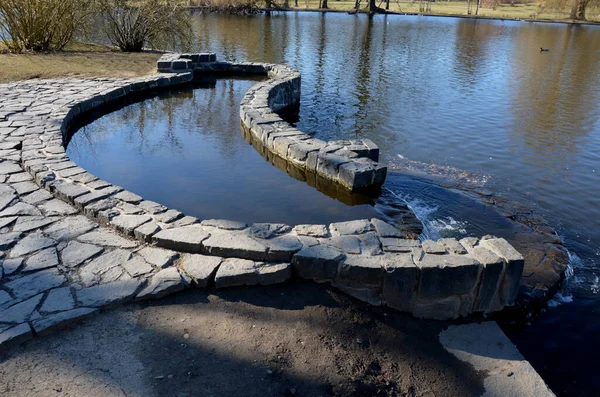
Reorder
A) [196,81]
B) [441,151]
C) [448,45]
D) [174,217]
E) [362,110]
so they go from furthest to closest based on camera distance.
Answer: [448,45], [196,81], [362,110], [441,151], [174,217]

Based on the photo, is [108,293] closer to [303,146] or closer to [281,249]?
[281,249]

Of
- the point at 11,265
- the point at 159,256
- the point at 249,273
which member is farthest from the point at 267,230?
the point at 11,265

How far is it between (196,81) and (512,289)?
905 cm

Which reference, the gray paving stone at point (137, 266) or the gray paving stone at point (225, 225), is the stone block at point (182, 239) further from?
the gray paving stone at point (137, 266)

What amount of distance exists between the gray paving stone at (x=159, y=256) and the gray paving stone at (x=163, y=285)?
0.11 metres

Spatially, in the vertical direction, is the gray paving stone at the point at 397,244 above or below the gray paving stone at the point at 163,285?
above

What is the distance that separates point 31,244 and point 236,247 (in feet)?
5.45

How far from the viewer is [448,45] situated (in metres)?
19.0

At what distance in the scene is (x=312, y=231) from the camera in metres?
3.90

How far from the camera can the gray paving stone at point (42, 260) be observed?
11.3 ft

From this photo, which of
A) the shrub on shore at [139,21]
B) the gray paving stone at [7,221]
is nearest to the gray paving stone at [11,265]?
the gray paving stone at [7,221]

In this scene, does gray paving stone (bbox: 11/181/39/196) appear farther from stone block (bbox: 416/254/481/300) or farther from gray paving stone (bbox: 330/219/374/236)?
stone block (bbox: 416/254/481/300)

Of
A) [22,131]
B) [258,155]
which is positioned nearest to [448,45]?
[258,155]

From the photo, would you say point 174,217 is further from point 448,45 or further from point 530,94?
point 448,45
